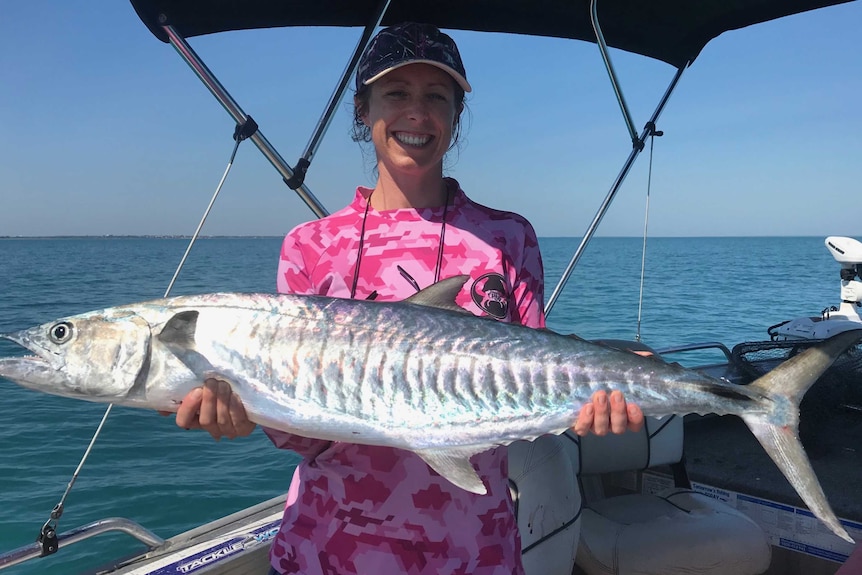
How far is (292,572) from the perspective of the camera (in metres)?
1.62

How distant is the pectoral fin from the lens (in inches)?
60.4

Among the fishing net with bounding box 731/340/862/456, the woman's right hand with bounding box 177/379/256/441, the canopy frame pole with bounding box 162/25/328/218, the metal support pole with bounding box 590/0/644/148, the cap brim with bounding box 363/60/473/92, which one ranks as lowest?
the fishing net with bounding box 731/340/862/456

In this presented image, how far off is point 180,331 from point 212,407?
0.72 ft

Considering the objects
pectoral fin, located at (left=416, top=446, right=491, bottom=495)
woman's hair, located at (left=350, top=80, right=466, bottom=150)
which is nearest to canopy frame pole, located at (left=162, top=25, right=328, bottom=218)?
woman's hair, located at (left=350, top=80, right=466, bottom=150)

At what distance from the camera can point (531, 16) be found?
11.7 ft

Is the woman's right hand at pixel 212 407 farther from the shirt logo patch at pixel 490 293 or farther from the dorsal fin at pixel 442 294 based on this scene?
the shirt logo patch at pixel 490 293

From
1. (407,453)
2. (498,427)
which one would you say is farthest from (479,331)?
(407,453)

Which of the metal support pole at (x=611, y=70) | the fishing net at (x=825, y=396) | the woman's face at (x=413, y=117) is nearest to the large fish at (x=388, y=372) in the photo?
the woman's face at (x=413, y=117)

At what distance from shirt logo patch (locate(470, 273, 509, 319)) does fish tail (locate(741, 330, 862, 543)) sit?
77cm

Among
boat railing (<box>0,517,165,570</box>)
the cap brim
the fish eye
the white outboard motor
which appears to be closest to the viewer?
the fish eye

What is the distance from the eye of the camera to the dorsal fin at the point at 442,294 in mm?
1673

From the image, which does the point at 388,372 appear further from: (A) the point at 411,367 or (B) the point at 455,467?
(B) the point at 455,467

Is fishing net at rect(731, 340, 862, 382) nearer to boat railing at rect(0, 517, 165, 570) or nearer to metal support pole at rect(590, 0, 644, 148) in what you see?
metal support pole at rect(590, 0, 644, 148)

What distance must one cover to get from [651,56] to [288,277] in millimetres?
3391
